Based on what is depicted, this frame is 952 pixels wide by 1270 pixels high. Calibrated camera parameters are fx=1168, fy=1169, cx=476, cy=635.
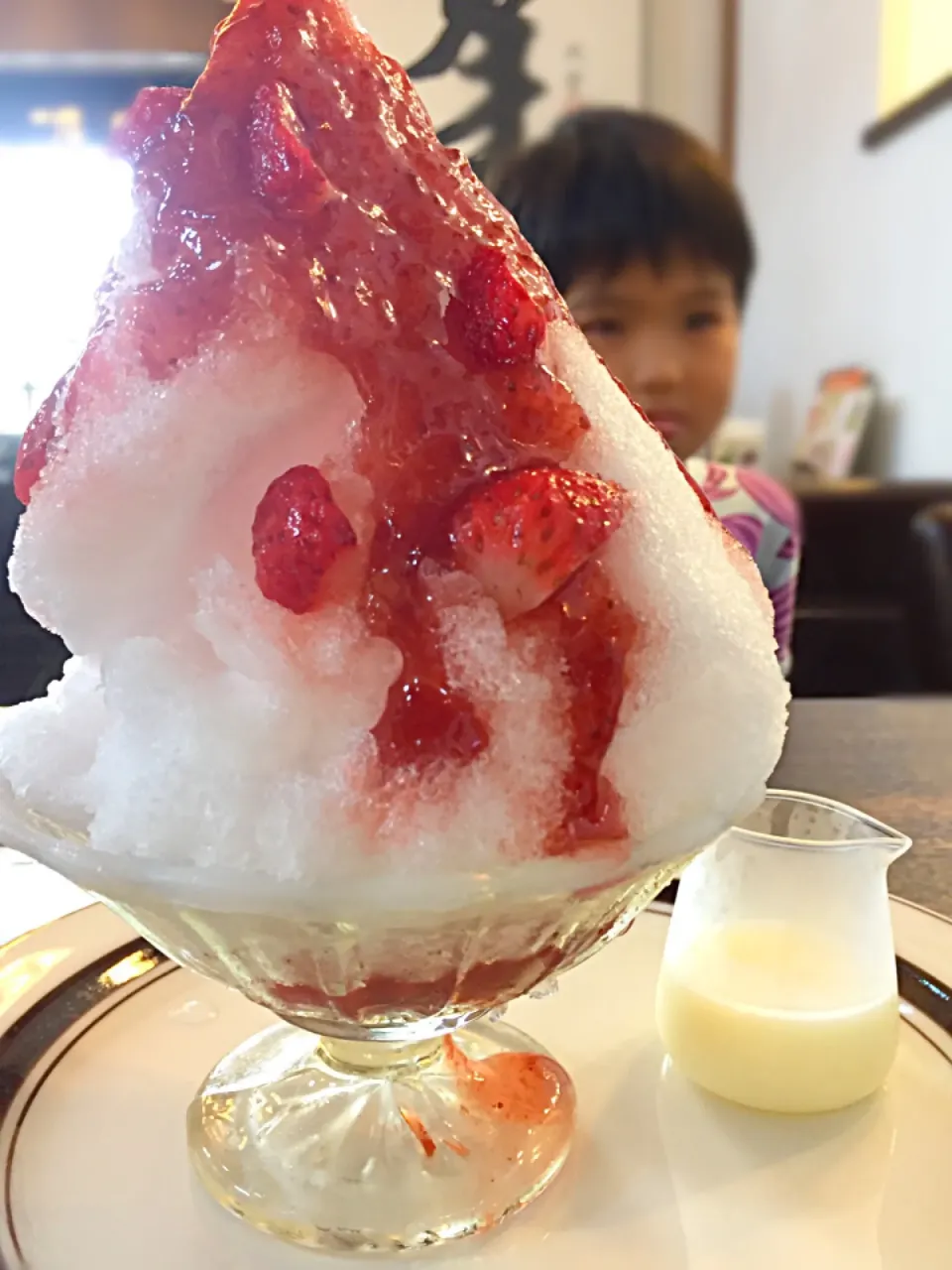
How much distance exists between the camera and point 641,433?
0.46 m

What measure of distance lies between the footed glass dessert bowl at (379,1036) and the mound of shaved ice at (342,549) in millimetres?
13

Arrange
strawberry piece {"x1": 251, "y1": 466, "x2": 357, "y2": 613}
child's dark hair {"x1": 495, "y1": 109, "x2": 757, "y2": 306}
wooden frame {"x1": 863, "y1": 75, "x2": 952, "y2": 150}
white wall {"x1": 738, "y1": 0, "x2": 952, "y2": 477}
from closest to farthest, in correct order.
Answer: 1. strawberry piece {"x1": 251, "y1": 466, "x2": 357, "y2": 613}
2. child's dark hair {"x1": 495, "y1": 109, "x2": 757, "y2": 306}
3. wooden frame {"x1": 863, "y1": 75, "x2": 952, "y2": 150}
4. white wall {"x1": 738, "y1": 0, "x2": 952, "y2": 477}

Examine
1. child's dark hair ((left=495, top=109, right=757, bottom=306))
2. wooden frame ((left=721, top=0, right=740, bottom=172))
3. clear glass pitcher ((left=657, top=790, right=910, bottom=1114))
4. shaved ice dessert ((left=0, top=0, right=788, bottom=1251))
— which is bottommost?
clear glass pitcher ((left=657, top=790, right=910, bottom=1114))

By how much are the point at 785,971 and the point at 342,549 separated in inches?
13.4

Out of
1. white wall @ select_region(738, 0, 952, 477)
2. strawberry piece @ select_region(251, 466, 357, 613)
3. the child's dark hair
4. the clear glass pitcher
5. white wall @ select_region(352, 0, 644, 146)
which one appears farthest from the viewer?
white wall @ select_region(352, 0, 644, 146)

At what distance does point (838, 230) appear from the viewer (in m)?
3.25

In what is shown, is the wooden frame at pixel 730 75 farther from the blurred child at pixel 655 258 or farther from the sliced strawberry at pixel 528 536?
the sliced strawberry at pixel 528 536

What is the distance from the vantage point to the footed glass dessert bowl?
38 centimetres

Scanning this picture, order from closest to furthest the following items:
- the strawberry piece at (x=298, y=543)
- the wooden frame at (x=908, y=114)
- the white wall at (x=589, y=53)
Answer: the strawberry piece at (x=298, y=543) → the wooden frame at (x=908, y=114) → the white wall at (x=589, y=53)

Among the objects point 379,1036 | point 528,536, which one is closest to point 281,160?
point 528,536

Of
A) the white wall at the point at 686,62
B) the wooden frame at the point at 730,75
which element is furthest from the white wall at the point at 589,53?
the wooden frame at the point at 730,75

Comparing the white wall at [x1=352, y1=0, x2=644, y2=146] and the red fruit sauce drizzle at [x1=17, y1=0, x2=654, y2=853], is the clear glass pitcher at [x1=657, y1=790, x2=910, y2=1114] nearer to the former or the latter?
the red fruit sauce drizzle at [x1=17, y1=0, x2=654, y2=853]

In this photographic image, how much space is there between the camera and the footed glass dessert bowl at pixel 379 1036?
0.38m

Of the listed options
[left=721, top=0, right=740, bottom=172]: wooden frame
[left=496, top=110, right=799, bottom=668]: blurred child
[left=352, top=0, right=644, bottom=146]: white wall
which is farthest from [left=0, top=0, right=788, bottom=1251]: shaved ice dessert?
[left=721, top=0, right=740, bottom=172]: wooden frame
